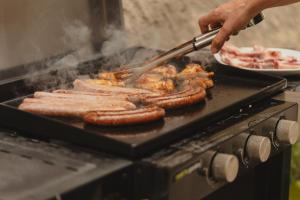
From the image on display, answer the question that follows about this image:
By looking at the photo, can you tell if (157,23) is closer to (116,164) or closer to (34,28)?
(34,28)

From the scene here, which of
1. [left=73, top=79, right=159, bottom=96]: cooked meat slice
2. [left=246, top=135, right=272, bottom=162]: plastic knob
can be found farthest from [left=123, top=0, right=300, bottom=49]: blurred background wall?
[left=246, top=135, right=272, bottom=162]: plastic knob

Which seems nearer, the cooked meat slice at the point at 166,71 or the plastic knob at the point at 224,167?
the plastic knob at the point at 224,167

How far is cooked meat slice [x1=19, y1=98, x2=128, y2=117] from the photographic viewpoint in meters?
1.52

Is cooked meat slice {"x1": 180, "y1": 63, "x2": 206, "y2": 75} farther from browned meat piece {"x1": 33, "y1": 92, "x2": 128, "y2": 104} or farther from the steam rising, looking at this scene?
browned meat piece {"x1": 33, "y1": 92, "x2": 128, "y2": 104}

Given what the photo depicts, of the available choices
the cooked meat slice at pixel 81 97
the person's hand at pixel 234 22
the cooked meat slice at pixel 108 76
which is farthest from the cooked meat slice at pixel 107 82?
the person's hand at pixel 234 22

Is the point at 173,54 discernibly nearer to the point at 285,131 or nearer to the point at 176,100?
the point at 176,100

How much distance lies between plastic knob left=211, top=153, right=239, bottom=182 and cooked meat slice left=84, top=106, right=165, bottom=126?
0.19m

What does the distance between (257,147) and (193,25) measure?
1.42 metres

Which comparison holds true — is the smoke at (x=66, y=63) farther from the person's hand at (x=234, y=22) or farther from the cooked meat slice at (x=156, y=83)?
the person's hand at (x=234, y=22)

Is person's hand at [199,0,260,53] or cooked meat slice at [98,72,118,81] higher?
person's hand at [199,0,260,53]

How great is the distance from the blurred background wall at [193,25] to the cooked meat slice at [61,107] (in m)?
1.28

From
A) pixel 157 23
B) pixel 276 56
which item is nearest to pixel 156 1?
pixel 157 23

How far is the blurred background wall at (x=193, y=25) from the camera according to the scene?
283cm

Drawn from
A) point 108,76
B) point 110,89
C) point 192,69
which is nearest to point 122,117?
point 110,89
